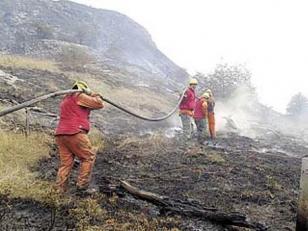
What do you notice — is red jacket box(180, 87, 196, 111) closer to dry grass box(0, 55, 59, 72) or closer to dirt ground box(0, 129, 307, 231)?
dirt ground box(0, 129, 307, 231)

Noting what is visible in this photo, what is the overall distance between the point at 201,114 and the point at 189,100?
0.77 metres

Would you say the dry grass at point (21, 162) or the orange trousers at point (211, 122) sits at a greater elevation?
the orange trousers at point (211, 122)

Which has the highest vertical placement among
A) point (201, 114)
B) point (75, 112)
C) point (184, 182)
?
point (75, 112)

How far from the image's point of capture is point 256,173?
8.09m

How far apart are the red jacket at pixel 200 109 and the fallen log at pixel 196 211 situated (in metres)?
6.05

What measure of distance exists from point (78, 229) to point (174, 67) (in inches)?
1514

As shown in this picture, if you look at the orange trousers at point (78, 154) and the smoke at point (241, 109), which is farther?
the smoke at point (241, 109)

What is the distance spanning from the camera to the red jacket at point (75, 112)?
19.6ft

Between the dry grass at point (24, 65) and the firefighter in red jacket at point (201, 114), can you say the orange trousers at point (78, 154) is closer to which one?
the firefighter in red jacket at point (201, 114)

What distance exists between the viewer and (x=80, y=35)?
36938mm

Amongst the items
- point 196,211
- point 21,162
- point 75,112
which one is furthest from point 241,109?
point 196,211

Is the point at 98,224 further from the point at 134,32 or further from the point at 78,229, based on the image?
the point at 134,32

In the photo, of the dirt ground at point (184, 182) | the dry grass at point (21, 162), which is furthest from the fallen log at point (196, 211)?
the dry grass at point (21, 162)

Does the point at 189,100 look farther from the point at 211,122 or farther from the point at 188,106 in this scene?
the point at 211,122
